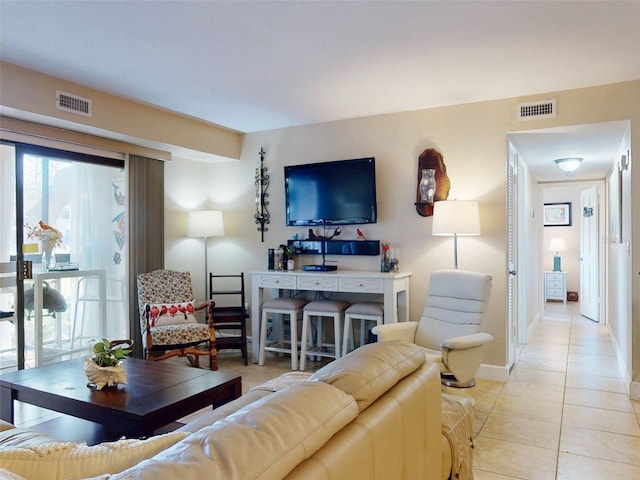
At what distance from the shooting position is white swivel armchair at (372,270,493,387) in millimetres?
3006

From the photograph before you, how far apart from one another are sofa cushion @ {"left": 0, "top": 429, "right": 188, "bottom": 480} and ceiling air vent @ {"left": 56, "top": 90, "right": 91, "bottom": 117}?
10.2ft

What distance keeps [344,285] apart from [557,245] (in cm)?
630

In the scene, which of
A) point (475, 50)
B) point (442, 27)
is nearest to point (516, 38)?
point (475, 50)

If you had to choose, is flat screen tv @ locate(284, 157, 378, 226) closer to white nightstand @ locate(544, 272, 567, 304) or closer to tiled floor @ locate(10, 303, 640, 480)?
tiled floor @ locate(10, 303, 640, 480)

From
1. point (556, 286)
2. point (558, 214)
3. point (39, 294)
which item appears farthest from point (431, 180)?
point (558, 214)

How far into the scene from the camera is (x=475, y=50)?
9.42 ft

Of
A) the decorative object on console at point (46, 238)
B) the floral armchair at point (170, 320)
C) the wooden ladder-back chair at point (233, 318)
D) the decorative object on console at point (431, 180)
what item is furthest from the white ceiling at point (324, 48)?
the wooden ladder-back chair at point (233, 318)

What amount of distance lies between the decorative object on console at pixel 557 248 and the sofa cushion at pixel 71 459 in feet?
29.8

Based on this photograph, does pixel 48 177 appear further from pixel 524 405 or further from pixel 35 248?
pixel 524 405

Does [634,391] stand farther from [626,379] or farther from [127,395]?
[127,395]

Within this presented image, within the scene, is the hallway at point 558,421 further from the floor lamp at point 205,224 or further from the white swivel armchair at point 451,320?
the floor lamp at point 205,224

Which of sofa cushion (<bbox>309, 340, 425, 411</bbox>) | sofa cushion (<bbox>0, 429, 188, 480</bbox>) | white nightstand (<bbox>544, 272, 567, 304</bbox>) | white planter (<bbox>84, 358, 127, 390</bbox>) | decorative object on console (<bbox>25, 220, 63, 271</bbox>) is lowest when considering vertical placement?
white nightstand (<bbox>544, 272, 567, 304</bbox>)

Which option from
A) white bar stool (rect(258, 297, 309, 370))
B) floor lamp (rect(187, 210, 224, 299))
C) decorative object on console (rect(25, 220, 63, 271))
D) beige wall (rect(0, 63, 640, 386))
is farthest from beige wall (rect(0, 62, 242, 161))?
white bar stool (rect(258, 297, 309, 370))

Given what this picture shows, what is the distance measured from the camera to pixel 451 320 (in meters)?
3.47
